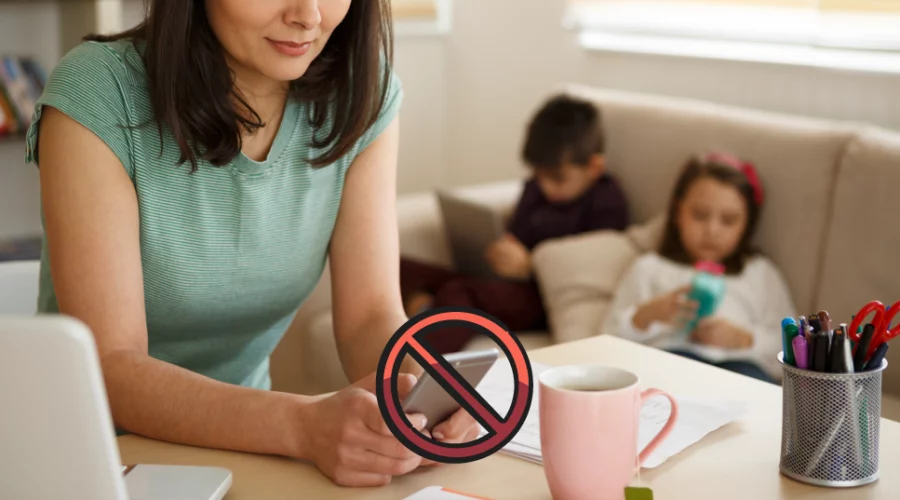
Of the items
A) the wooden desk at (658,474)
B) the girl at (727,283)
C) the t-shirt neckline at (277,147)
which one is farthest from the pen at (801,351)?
the girl at (727,283)

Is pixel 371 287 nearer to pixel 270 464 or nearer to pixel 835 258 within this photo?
pixel 270 464

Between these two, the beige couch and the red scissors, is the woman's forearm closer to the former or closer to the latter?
A: the red scissors

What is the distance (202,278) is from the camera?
1261 millimetres

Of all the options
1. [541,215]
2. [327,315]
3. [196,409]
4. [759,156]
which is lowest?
[327,315]

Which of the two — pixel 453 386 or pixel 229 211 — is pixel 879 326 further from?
pixel 229 211

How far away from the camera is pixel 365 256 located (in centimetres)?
129

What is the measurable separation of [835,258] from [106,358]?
1.59m

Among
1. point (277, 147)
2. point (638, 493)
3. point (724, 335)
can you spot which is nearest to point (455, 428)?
point (638, 493)

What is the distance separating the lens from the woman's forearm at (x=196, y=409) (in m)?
0.95

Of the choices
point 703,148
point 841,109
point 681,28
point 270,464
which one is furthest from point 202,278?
point 681,28

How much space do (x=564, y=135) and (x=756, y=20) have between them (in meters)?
0.69

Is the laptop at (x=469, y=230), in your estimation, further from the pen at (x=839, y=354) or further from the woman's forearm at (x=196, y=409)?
the pen at (x=839, y=354)

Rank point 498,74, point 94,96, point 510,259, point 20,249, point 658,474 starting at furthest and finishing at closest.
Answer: point 498,74 < point 20,249 < point 510,259 < point 94,96 < point 658,474

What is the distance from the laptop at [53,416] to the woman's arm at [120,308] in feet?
1.02
